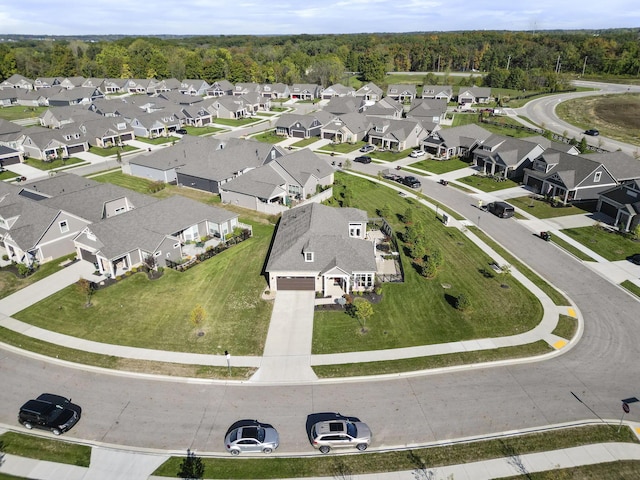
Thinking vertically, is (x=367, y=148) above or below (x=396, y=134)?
below

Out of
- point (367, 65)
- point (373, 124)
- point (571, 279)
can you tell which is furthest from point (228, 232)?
point (367, 65)

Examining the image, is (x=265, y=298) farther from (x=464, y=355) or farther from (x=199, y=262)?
(x=464, y=355)

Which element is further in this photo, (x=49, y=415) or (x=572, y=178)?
(x=572, y=178)

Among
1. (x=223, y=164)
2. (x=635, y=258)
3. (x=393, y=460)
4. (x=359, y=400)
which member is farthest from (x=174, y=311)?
(x=635, y=258)

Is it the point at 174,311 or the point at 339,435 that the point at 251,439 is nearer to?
the point at 339,435

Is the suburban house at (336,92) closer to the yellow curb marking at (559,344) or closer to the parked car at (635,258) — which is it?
the parked car at (635,258)
